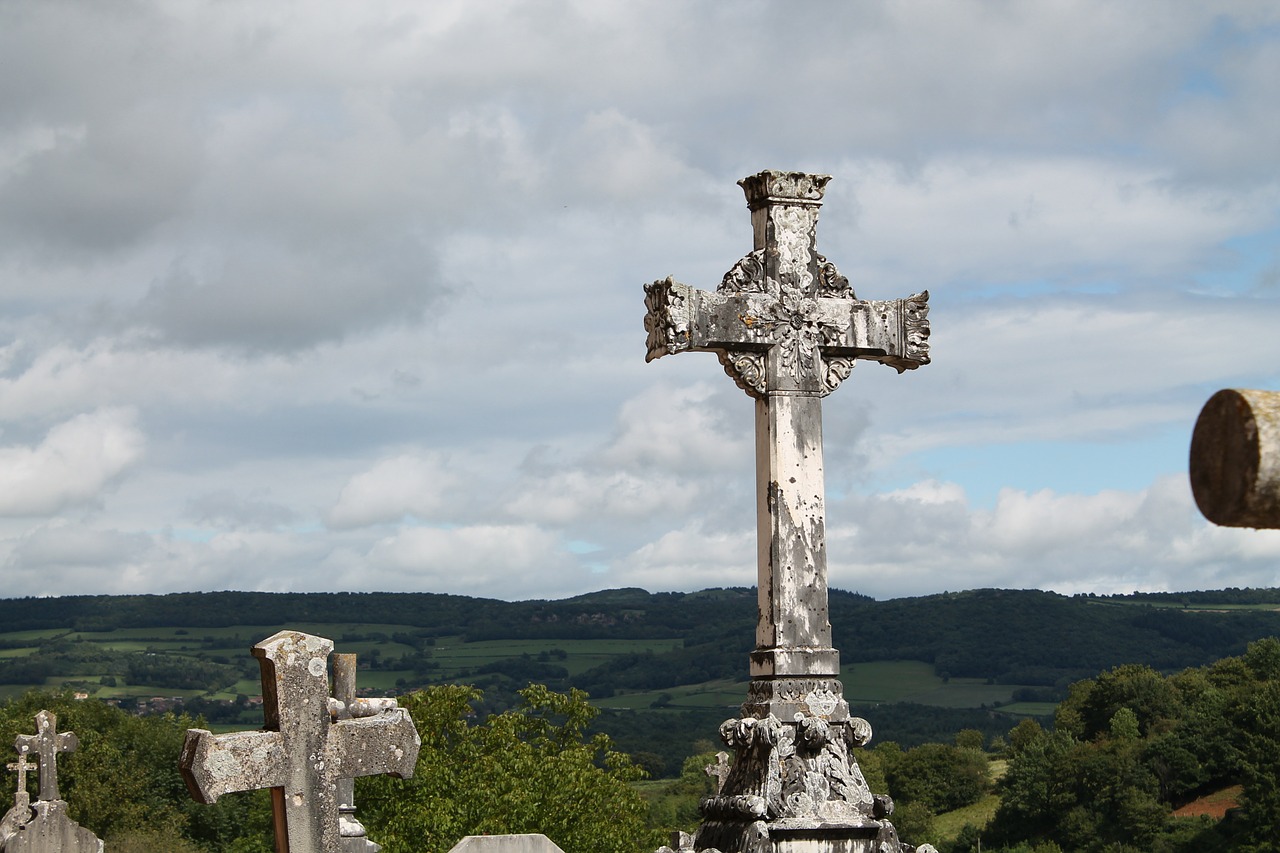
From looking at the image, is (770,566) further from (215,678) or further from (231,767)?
(215,678)

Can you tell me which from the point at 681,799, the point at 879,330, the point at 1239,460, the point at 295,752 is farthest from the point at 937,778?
the point at 1239,460

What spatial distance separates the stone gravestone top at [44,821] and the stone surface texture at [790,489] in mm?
8386

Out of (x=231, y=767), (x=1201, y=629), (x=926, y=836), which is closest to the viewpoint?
(x=231, y=767)

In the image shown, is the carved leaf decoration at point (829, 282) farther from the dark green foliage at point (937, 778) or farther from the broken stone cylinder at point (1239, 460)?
the dark green foliage at point (937, 778)

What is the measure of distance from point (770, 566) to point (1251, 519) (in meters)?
7.81

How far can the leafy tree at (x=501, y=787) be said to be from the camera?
1398 inches

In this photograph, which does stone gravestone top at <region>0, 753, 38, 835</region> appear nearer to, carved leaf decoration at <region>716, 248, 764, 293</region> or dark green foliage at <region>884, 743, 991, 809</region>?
carved leaf decoration at <region>716, 248, 764, 293</region>

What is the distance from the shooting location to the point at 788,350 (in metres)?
11.1

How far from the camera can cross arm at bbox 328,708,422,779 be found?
27.9 feet

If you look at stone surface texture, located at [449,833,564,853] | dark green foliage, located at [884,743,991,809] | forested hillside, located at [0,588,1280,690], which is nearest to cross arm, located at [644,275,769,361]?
stone surface texture, located at [449,833,564,853]

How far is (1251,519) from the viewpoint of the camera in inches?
115

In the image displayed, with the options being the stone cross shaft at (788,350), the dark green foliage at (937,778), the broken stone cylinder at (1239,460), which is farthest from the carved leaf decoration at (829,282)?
the dark green foliage at (937,778)

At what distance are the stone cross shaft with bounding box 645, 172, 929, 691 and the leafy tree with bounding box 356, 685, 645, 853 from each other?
2442 centimetres

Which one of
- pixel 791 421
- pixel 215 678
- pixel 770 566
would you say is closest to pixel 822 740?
pixel 770 566
